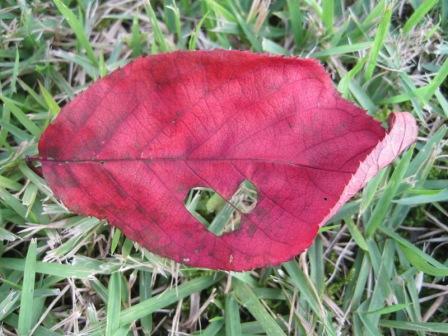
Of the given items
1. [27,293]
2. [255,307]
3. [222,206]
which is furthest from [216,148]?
[27,293]

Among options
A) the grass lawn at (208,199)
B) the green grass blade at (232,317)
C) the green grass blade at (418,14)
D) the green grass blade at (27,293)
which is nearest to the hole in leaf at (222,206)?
the grass lawn at (208,199)

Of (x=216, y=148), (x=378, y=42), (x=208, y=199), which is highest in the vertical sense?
(x=378, y=42)

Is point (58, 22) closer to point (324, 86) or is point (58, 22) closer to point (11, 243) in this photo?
point (11, 243)

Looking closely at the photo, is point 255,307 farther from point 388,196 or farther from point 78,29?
point 78,29

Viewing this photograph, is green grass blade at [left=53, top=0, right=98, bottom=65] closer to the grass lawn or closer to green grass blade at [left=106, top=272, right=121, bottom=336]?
the grass lawn

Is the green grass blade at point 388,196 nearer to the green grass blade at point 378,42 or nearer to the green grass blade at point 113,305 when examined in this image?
the green grass blade at point 378,42

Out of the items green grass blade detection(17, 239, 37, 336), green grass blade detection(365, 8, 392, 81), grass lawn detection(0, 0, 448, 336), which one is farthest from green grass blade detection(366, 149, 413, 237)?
green grass blade detection(17, 239, 37, 336)
